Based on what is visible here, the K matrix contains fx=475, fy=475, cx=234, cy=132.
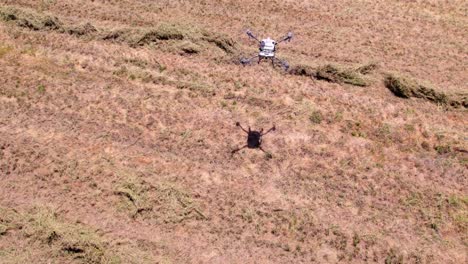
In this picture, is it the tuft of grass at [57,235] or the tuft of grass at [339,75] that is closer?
the tuft of grass at [57,235]

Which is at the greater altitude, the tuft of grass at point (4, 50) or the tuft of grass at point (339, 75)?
the tuft of grass at point (339, 75)

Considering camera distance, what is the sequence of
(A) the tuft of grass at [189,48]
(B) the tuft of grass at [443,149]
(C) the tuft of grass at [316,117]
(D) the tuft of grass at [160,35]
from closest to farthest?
(B) the tuft of grass at [443,149] < (C) the tuft of grass at [316,117] < (A) the tuft of grass at [189,48] < (D) the tuft of grass at [160,35]

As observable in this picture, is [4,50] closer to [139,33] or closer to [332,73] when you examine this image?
[139,33]

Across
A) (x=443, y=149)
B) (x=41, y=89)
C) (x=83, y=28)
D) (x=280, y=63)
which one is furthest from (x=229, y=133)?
(x=443, y=149)

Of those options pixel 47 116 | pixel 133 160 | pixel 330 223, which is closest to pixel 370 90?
pixel 330 223

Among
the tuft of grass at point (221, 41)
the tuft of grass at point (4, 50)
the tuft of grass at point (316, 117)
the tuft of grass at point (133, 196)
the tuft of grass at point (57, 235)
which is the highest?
the tuft of grass at point (221, 41)

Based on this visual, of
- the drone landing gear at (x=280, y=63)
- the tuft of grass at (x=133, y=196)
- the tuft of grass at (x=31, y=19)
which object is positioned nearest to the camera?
the tuft of grass at (x=133, y=196)

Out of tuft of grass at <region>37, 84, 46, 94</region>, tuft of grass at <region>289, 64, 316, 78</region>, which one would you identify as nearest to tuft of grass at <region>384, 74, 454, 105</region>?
tuft of grass at <region>289, 64, 316, 78</region>

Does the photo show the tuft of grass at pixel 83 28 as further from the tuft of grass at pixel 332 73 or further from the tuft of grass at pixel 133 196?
the tuft of grass at pixel 332 73

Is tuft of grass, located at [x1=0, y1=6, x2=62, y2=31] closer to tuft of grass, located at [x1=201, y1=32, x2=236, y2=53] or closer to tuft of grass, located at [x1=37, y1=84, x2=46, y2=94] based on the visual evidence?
tuft of grass, located at [x1=37, y1=84, x2=46, y2=94]

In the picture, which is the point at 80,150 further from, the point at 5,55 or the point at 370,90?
the point at 370,90

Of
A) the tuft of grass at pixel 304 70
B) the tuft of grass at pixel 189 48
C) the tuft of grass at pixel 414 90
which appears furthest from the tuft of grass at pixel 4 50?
the tuft of grass at pixel 414 90
